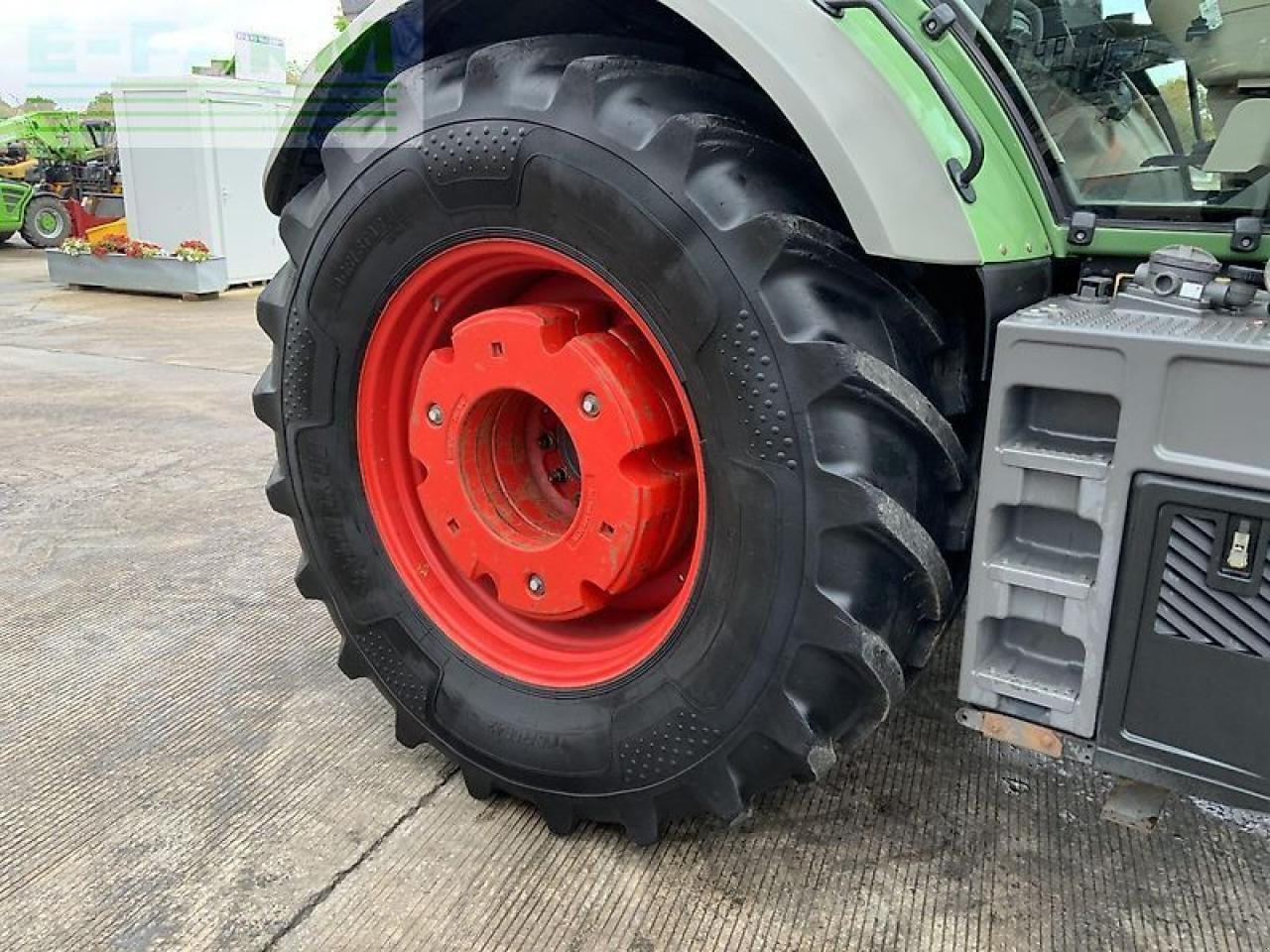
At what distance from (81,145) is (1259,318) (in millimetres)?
16532

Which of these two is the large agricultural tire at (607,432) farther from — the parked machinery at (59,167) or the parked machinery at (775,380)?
the parked machinery at (59,167)

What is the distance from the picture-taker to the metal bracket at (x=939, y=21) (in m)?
1.51

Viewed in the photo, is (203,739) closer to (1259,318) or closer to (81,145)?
(1259,318)

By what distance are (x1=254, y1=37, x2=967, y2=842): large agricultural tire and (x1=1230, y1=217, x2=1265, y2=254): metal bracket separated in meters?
0.41

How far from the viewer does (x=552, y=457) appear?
2.00m

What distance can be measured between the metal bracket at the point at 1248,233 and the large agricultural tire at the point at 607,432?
0.41 meters

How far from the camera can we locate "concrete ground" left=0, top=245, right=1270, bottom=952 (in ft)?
5.39

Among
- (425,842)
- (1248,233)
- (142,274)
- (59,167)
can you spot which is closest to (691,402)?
(1248,233)

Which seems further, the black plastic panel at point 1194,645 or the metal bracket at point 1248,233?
the metal bracket at point 1248,233

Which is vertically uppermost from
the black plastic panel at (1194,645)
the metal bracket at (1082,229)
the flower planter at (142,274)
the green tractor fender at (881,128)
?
the green tractor fender at (881,128)

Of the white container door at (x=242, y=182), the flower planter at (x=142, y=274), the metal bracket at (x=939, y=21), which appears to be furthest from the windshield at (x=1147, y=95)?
the white container door at (x=242, y=182)

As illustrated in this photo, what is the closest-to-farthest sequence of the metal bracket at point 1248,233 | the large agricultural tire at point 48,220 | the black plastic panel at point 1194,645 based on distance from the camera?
the black plastic panel at point 1194,645 → the metal bracket at point 1248,233 → the large agricultural tire at point 48,220

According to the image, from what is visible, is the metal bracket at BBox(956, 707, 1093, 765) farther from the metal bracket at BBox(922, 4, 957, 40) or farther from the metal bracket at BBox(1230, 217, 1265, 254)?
the metal bracket at BBox(922, 4, 957, 40)

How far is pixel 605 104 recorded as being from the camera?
1482 millimetres
